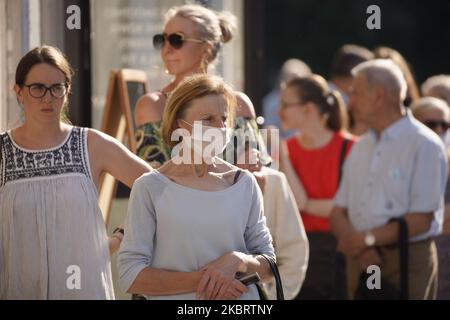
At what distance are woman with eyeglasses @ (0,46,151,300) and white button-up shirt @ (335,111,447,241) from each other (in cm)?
266

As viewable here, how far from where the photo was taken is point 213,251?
173 inches

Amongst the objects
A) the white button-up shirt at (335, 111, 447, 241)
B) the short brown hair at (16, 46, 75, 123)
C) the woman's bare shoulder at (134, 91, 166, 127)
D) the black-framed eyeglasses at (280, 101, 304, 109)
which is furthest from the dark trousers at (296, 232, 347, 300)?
the short brown hair at (16, 46, 75, 123)

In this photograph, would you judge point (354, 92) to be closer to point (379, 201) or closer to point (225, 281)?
point (379, 201)

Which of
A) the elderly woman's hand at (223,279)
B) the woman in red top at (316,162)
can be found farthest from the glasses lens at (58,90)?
the woman in red top at (316,162)

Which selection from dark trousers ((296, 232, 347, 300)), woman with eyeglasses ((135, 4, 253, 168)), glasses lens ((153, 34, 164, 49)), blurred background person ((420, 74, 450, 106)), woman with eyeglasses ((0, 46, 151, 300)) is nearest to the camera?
woman with eyeglasses ((0, 46, 151, 300))

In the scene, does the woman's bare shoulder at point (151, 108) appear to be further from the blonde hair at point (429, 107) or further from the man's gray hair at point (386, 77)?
the blonde hair at point (429, 107)

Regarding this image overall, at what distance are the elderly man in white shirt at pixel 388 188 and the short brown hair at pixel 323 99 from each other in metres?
0.53

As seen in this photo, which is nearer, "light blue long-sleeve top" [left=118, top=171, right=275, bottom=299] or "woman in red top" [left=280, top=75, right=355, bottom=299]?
"light blue long-sleeve top" [left=118, top=171, right=275, bottom=299]

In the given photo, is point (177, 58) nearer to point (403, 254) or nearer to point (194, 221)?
point (194, 221)

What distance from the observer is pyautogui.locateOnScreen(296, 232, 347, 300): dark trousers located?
7500 millimetres

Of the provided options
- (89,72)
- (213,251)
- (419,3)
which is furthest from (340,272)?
(419,3)

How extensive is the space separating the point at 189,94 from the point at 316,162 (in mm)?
3490

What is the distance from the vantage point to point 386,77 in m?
7.27

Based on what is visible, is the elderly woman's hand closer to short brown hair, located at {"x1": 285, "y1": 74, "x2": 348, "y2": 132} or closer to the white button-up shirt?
the white button-up shirt
